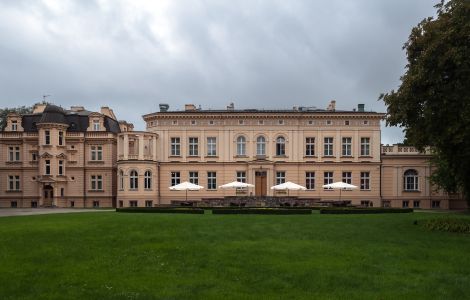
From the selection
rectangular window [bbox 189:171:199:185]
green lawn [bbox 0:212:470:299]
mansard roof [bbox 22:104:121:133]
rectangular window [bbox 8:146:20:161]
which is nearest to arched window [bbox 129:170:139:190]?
rectangular window [bbox 189:171:199:185]

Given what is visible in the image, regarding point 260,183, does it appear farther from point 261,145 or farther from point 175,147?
point 175,147

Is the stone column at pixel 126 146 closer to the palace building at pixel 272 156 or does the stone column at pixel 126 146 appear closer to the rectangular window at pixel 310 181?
the palace building at pixel 272 156

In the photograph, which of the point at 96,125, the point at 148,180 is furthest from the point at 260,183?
the point at 96,125

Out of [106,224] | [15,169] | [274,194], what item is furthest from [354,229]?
[15,169]

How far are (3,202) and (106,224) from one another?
40803mm

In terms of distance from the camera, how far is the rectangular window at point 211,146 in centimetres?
5731

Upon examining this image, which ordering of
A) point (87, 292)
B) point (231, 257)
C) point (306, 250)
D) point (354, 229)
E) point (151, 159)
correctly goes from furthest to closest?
1. point (151, 159)
2. point (354, 229)
3. point (306, 250)
4. point (231, 257)
5. point (87, 292)

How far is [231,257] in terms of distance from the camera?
15023 mm

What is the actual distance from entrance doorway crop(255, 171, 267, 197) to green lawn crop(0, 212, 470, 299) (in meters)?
34.7

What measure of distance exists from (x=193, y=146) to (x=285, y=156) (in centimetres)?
1075

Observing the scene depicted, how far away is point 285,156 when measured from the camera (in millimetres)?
56969

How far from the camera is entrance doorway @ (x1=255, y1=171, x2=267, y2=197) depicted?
56.6 m

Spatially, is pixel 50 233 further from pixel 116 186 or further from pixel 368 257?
pixel 116 186

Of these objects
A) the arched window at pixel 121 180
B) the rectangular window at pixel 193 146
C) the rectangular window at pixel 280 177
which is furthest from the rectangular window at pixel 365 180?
the arched window at pixel 121 180
